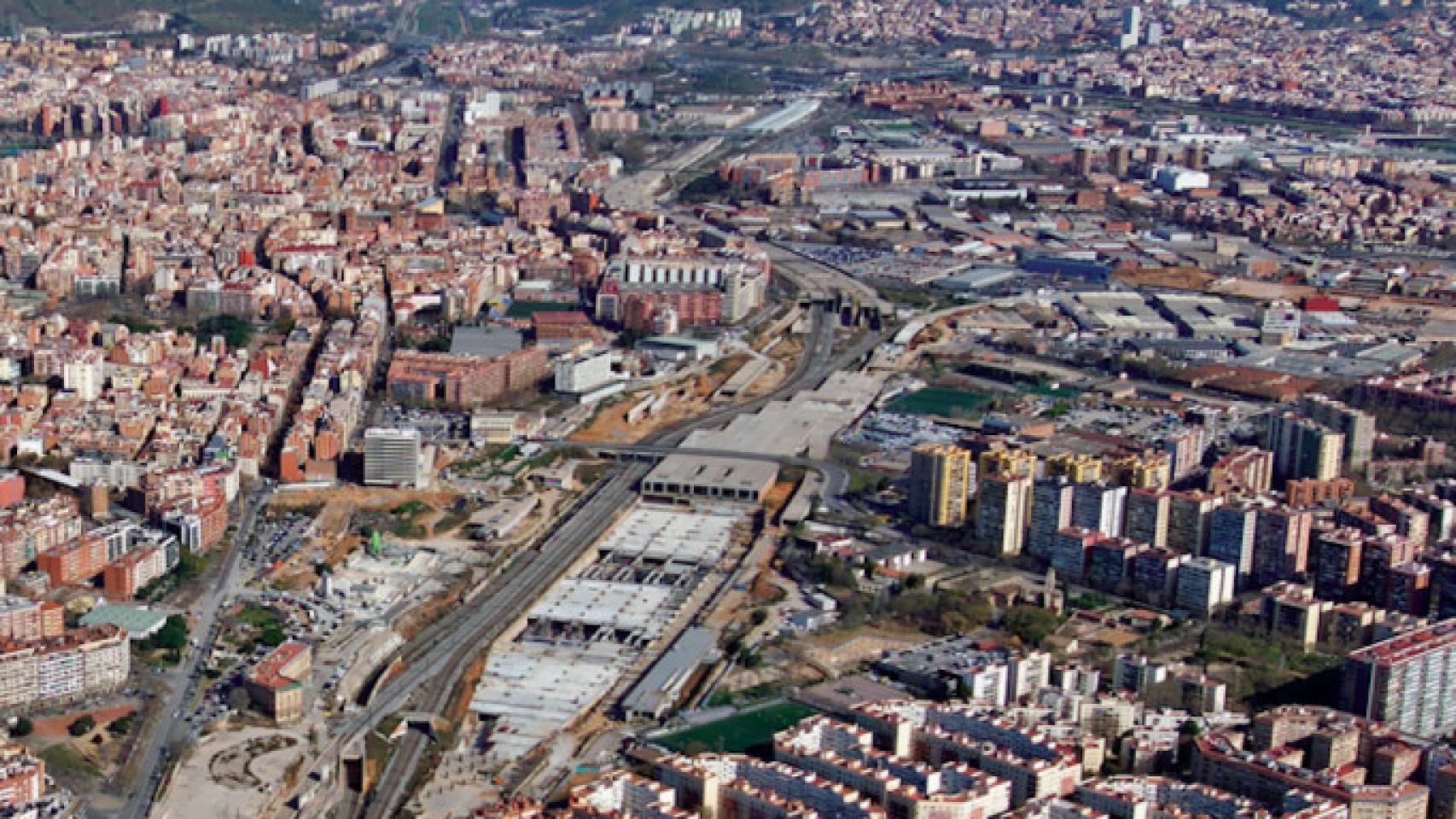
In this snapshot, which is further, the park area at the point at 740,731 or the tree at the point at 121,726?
the tree at the point at 121,726

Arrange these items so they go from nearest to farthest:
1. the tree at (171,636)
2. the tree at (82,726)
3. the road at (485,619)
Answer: the road at (485,619)
the tree at (82,726)
the tree at (171,636)

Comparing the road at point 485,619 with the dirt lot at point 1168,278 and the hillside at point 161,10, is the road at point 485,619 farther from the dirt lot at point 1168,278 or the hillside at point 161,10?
the hillside at point 161,10

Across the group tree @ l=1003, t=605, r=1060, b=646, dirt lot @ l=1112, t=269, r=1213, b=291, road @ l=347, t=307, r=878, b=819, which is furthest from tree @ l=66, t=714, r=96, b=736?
dirt lot @ l=1112, t=269, r=1213, b=291

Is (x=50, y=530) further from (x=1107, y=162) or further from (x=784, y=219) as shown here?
(x=1107, y=162)

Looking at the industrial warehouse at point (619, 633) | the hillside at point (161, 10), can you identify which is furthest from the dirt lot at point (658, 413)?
the hillside at point (161, 10)

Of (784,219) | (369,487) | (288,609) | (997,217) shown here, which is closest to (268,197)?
(784,219)

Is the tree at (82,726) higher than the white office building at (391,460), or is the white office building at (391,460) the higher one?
the white office building at (391,460)

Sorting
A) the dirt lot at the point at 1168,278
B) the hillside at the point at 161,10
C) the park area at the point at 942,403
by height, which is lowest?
the park area at the point at 942,403
